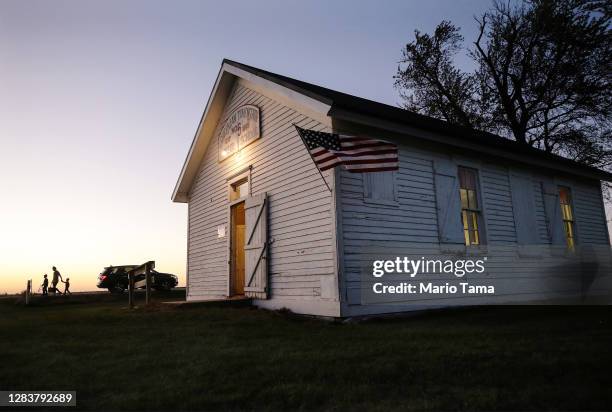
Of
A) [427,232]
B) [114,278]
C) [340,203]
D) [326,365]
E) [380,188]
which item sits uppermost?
[380,188]

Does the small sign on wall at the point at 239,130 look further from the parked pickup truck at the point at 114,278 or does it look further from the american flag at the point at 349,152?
the parked pickup truck at the point at 114,278

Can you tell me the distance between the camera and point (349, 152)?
7285mm

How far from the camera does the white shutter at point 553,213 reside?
1163 centimetres

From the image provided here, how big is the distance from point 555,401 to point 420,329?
345 cm

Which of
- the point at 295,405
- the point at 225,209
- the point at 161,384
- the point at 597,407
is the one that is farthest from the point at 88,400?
the point at 225,209

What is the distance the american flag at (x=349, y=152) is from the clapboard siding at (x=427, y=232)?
2.04 feet

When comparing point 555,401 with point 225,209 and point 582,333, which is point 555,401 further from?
point 225,209

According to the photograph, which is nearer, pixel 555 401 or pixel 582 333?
pixel 555 401

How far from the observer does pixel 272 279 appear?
9.27 meters

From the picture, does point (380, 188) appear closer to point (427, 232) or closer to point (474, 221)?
point (427, 232)

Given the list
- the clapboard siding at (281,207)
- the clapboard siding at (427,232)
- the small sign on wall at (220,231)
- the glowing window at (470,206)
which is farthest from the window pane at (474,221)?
the small sign on wall at (220,231)


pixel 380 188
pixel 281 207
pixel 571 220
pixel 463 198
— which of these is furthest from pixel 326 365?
pixel 571 220

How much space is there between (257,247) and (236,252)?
1.86 meters

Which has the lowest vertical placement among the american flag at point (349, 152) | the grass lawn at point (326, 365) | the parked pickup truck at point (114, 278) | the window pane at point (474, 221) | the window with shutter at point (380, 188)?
→ the grass lawn at point (326, 365)
